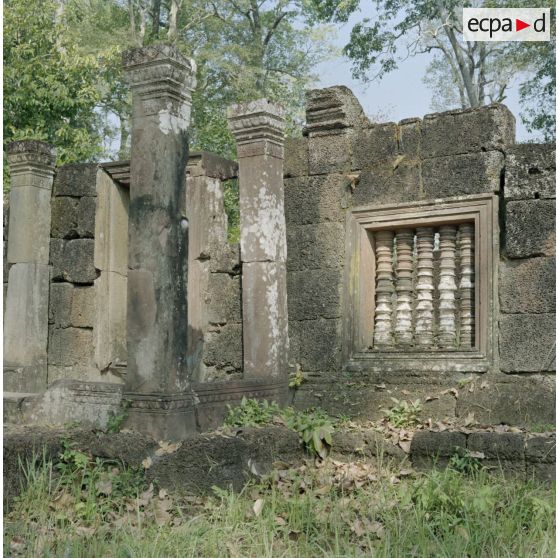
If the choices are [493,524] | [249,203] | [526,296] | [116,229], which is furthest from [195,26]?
[493,524]

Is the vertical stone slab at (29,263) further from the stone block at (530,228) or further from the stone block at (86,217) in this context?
the stone block at (530,228)

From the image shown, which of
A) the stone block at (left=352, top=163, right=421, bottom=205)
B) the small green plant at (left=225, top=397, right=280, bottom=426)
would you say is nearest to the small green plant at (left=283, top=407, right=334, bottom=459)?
the small green plant at (left=225, top=397, right=280, bottom=426)

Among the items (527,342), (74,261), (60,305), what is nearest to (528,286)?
(527,342)

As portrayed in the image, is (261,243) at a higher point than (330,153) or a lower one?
lower

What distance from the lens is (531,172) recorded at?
6.13m

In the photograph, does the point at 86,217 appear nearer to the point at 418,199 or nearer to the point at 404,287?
the point at 404,287

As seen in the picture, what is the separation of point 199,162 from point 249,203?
1316mm

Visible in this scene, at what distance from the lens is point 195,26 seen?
22641 millimetres

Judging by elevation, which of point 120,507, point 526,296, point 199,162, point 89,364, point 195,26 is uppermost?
point 195,26

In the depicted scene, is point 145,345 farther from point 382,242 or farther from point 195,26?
point 195,26

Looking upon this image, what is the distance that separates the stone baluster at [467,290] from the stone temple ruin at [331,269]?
0.04 ft

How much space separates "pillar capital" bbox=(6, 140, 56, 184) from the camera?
8953 millimetres

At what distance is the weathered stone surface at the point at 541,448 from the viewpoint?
5301 mm

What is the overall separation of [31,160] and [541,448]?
629 cm
